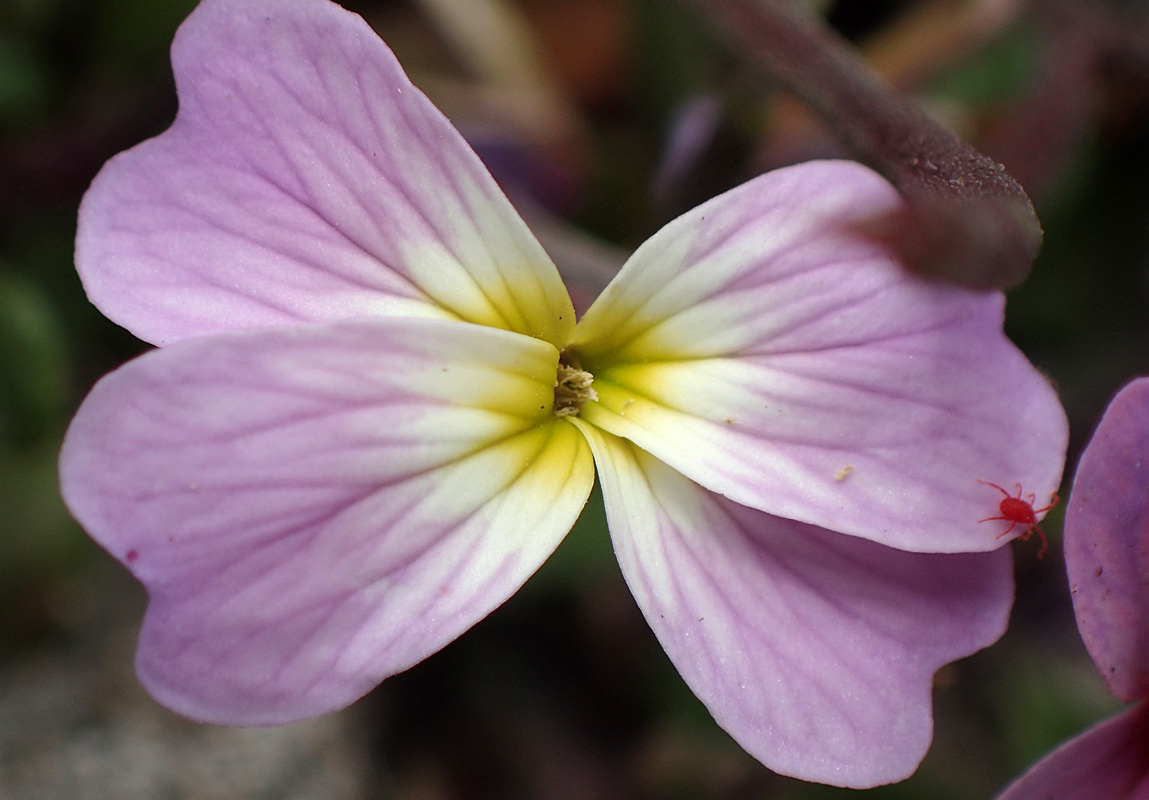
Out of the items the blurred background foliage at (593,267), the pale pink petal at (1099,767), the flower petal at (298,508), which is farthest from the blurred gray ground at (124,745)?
the pale pink petal at (1099,767)

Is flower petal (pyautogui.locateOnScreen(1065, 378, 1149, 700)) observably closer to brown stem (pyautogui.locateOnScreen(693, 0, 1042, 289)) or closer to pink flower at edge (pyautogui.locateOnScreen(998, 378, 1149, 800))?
pink flower at edge (pyautogui.locateOnScreen(998, 378, 1149, 800))

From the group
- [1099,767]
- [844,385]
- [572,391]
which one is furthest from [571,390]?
[1099,767]

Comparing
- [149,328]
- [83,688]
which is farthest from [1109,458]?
[83,688]

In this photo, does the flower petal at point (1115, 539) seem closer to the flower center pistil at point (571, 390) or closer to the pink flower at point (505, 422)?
the pink flower at point (505, 422)

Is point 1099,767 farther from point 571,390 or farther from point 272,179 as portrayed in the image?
point 272,179

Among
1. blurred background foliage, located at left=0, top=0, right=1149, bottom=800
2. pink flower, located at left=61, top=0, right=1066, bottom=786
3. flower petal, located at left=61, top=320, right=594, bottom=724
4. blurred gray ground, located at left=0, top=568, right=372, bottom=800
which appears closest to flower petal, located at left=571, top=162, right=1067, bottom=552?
pink flower, located at left=61, top=0, right=1066, bottom=786

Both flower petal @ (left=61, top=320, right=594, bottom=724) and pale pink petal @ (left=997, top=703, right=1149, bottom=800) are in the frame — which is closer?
flower petal @ (left=61, top=320, right=594, bottom=724)
